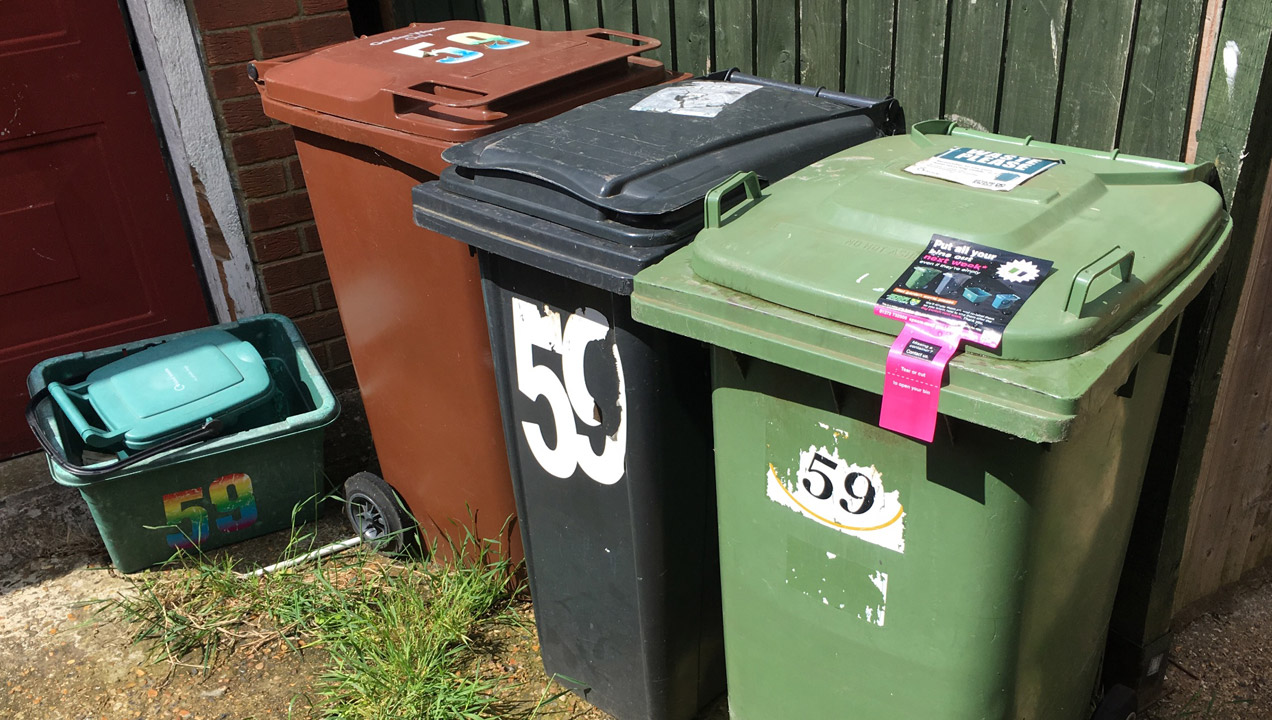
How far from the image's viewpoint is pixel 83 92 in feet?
11.5

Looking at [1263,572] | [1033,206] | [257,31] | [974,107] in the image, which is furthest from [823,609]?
[257,31]

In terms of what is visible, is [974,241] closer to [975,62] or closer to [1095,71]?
[1095,71]

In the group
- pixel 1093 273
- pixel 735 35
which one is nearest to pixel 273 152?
pixel 735 35

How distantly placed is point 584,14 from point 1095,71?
1.67 m

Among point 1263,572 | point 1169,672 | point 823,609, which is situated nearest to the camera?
point 823,609

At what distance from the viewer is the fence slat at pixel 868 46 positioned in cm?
252

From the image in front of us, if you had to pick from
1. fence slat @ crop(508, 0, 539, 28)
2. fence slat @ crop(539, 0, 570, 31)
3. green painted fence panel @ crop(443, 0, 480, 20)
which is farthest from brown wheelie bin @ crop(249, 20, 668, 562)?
green painted fence panel @ crop(443, 0, 480, 20)

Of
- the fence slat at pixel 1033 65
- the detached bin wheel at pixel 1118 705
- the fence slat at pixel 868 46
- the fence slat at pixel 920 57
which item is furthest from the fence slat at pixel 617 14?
the detached bin wheel at pixel 1118 705

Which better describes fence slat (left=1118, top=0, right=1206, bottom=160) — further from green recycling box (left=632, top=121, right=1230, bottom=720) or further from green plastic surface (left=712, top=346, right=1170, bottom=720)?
green plastic surface (left=712, top=346, right=1170, bottom=720)

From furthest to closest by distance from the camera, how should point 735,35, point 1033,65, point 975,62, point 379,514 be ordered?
1. point 379,514
2. point 735,35
3. point 975,62
4. point 1033,65

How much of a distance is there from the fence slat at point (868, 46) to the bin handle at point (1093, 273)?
1.16m

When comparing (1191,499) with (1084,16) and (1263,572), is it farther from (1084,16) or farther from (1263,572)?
(1084,16)

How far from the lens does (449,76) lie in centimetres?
246

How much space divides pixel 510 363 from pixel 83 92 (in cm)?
226
